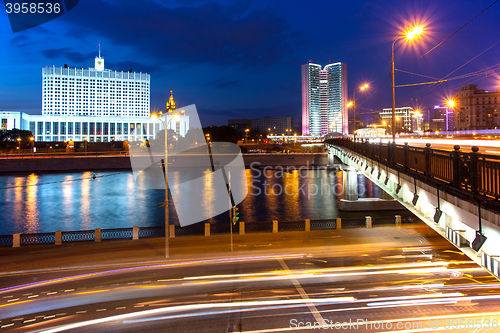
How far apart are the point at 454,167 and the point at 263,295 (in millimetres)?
6879

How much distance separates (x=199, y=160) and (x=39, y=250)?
7708cm

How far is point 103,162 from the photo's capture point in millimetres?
83438

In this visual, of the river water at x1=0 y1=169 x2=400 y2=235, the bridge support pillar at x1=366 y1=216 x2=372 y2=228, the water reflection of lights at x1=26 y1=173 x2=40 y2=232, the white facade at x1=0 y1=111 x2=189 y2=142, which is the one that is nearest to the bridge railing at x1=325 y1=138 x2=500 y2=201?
the bridge support pillar at x1=366 y1=216 x2=372 y2=228

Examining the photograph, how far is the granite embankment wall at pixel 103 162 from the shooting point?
76.6m

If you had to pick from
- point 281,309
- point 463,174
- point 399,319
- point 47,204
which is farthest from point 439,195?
point 47,204

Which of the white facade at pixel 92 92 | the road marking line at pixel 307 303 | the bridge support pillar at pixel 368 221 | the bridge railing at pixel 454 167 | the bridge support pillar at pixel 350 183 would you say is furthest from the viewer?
the white facade at pixel 92 92

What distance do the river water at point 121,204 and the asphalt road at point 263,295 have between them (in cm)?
1757

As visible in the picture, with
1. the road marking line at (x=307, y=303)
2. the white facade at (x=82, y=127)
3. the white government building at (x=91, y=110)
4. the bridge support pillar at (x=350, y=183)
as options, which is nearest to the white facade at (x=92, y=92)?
the white government building at (x=91, y=110)

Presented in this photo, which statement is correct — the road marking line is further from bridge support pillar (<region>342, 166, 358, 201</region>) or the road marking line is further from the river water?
bridge support pillar (<region>342, 166, 358, 201</region>)

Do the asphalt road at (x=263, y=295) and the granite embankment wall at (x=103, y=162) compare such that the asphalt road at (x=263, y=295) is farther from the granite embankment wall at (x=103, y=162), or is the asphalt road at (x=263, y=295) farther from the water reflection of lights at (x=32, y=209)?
the granite embankment wall at (x=103, y=162)

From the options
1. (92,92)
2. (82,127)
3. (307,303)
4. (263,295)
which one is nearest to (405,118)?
(307,303)

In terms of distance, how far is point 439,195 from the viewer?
8.44 m

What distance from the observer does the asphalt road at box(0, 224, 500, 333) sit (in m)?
8.94

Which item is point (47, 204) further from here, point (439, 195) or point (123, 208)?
point (439, 195)
